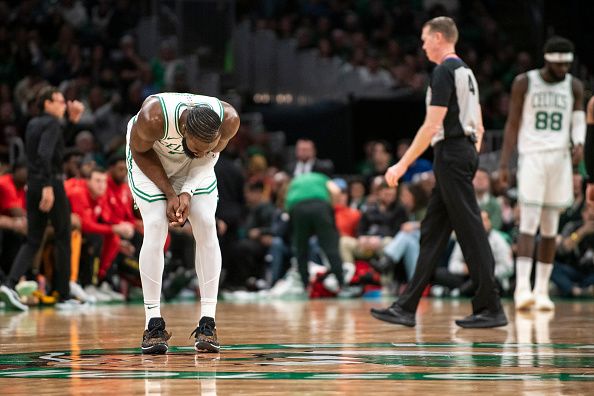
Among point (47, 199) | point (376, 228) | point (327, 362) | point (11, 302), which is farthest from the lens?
point (376, 228)

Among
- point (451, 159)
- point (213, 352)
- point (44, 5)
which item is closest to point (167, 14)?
point (44, 5)

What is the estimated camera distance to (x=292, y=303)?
38.3 feet

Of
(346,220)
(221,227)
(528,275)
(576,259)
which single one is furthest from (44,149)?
(576,259)

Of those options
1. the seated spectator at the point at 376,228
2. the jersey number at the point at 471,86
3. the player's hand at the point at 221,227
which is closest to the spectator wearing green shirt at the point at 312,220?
the seated spectator at the point at 376,228

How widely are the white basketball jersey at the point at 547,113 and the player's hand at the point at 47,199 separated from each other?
3817mm

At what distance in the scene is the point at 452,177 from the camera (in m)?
7.59

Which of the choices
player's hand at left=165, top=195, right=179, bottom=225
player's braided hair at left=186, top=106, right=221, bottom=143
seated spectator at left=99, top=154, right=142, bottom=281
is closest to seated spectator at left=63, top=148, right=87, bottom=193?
seated spectator at left=99, top=154, right=142, bottom=281

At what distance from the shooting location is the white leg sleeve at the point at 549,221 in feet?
31.9

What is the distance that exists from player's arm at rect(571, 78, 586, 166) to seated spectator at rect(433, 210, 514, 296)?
280 cm

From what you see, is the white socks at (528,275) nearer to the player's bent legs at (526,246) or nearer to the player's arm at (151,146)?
the player's bent legs at (526,246)

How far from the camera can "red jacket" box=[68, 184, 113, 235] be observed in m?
12.1

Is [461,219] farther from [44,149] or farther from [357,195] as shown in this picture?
[357,195]

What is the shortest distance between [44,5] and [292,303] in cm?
1001

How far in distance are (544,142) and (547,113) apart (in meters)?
0.23
